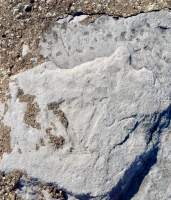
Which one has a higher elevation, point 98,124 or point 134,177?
point 98,124

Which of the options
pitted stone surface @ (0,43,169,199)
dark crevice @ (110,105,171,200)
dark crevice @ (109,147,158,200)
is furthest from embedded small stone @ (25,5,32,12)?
dark crevice @ (109,147,158,200)

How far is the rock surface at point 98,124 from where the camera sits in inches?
69.4

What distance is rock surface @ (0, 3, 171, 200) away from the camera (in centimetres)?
176

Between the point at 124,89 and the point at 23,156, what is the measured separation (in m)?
0.67

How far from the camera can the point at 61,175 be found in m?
1.79

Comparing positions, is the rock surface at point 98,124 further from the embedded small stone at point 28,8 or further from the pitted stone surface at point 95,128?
the embedded small stone at point 28,8

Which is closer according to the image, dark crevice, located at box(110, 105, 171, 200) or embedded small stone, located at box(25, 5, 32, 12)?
dark crevice, located at box(110, 105, 171, 200)

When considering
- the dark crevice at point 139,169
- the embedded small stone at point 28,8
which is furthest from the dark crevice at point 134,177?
the embedded small stone at point 28,8

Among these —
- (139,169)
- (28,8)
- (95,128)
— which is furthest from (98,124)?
(28,8)

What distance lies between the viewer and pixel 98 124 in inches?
70.1

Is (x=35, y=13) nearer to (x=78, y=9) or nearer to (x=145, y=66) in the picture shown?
(x=78, y=9)

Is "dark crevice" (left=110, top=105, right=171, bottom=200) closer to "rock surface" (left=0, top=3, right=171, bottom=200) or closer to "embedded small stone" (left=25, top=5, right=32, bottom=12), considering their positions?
"rock surface" (left=0, top=3, right=171, bottom=200)

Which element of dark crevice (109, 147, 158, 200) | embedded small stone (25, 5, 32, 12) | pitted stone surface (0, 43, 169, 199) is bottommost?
dark crevice (109, 147, 158, 200)

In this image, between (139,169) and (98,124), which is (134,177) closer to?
(139,169)
